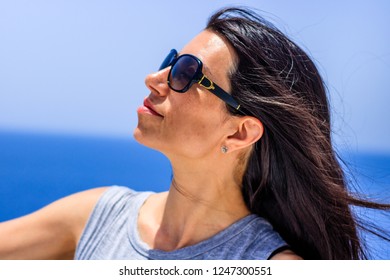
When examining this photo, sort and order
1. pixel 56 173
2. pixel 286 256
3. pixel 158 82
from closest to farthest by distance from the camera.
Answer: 1. pixel 286 256
2. pixel 158 82
3. pixel 56 173

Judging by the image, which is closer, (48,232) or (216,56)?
(216,56)

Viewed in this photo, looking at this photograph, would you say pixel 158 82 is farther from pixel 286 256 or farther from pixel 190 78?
pixel 286 256

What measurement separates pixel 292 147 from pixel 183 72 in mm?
569

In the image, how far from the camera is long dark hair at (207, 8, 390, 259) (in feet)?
6.91

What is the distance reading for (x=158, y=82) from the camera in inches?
87.7

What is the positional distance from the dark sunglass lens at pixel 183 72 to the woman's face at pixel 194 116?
0.03m

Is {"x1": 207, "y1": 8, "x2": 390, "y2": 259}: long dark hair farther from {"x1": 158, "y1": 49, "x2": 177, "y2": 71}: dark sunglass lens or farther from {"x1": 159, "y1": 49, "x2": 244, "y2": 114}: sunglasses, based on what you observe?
{"x1": 158, "y1": 49, "x2": 177, "y2": 71}: dark sunglass lens

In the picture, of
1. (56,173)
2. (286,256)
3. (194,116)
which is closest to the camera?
(286,256)

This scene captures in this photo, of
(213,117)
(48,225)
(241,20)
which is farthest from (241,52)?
(48,225)

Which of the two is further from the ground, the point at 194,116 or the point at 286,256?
the point at 194,116

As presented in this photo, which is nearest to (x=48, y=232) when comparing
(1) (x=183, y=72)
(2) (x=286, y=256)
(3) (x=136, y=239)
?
(3) (x=136, y=239)

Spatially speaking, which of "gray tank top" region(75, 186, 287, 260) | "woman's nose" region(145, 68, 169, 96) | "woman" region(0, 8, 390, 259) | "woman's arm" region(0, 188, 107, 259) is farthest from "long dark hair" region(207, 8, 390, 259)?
"woman's arm" region(0, 188, 107, 259)

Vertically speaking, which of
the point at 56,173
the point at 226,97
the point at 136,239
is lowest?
the point at 56,173
